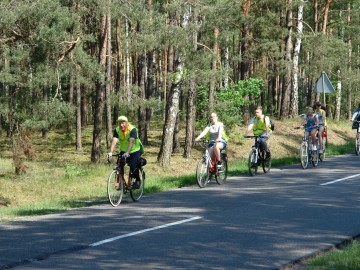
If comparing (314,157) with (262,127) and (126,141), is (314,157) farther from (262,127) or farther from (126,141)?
(126,141)

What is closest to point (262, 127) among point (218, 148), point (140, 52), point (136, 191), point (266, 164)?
point (266, 164)

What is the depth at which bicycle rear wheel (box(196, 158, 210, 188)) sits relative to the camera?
17.2 m

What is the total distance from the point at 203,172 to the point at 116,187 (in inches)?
145

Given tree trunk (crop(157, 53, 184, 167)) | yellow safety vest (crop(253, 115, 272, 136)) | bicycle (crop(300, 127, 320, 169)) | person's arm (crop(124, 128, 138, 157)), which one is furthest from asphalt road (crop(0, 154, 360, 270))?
tree trunk (crop(157, 53, 184, 167))

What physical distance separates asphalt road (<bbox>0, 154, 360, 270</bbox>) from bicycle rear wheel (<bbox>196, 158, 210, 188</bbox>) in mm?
812

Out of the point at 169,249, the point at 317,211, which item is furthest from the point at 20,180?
the point at 169,249

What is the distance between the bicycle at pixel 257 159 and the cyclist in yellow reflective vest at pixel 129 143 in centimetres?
569

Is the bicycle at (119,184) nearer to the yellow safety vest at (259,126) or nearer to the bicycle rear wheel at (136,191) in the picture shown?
the bicycle rear wheel at (136,191)

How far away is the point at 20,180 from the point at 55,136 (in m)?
25.6

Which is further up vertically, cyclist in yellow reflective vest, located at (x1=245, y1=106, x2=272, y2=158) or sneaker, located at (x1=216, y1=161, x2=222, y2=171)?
cyclist in yellow reflective vest, located at (x1=245, y1=106, x2=272, y2=158)

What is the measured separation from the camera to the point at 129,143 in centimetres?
1439

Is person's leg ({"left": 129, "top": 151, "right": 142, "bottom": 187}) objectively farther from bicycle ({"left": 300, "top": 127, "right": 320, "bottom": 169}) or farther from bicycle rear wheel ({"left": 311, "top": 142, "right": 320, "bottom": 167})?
bicycle rear wheel ({"left": 311, "top": 142, "right": 320, "bottom": 167})

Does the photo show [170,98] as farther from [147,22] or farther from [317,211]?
[317,211]

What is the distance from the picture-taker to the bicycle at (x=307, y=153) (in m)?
21.7
